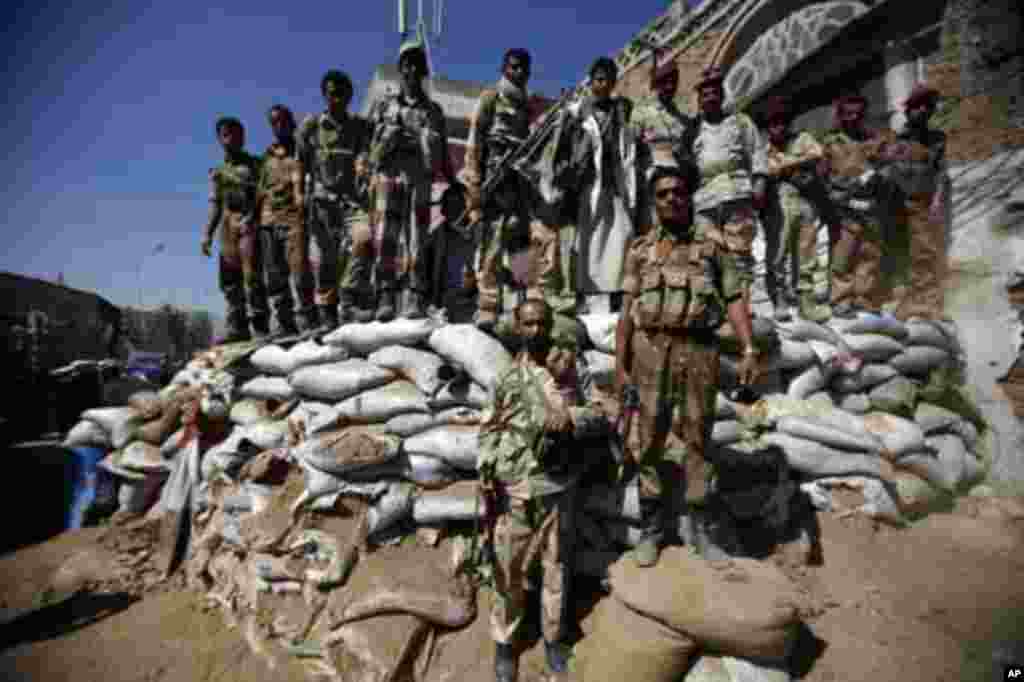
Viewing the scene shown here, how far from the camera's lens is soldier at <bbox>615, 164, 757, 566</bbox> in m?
2.28

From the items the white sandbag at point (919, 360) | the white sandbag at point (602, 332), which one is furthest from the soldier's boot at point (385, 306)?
the white sandbag at point (919, 360)

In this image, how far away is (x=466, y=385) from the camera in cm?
309

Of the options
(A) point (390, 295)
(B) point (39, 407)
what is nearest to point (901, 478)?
(A) point (390, 295)

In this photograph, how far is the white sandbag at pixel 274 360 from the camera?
12.2ft

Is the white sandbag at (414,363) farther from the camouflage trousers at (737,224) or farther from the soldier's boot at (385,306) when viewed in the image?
the camouflage trousers at (737,224)

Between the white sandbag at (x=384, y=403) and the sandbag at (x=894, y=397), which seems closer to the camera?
the white sandbag at (x=384, y=403)

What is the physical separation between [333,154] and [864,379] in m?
5.29

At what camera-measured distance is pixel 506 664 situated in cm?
223

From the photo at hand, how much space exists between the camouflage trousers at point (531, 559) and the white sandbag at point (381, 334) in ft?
5.25

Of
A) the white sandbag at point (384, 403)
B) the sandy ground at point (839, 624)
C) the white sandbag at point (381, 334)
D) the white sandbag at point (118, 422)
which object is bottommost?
the sandy ground at point (839, 624)

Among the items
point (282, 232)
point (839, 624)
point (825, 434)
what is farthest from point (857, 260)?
point (282, 232)

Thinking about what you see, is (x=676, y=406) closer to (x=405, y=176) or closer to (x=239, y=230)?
(x=405, y=176)

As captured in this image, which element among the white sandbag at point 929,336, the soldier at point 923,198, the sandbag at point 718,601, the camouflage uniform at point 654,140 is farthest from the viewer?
the soldier at point 923,198

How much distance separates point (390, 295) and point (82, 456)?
13.4ft
